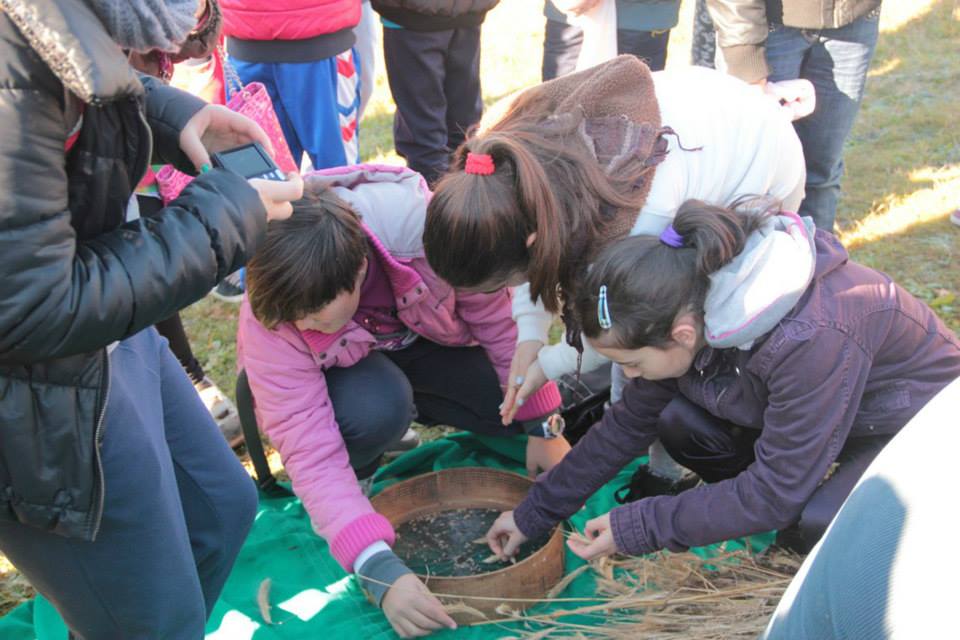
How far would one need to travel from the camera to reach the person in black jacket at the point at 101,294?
1072 millimetres

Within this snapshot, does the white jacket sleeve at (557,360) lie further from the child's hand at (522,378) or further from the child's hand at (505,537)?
the child's hand at (505,537)

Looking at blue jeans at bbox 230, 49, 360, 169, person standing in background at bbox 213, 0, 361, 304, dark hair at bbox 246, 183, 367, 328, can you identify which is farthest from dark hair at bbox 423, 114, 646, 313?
blue jeans at bbox 230, 49, 360, 169

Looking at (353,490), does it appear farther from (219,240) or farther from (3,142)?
(3,142)

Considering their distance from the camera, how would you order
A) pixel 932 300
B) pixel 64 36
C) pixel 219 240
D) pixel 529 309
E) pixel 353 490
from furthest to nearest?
pixel 932 300
pixel 529 309
pixel 353 490
pixel 219 240
pixel 64 36

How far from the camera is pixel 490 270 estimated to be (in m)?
1.98

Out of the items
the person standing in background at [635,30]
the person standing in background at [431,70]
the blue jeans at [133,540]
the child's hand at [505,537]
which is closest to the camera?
the blue jeans at [133,540]

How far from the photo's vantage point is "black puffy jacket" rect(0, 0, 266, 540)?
105 centimetres

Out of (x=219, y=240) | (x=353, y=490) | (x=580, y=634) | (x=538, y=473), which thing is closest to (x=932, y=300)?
(x=538, y=473)

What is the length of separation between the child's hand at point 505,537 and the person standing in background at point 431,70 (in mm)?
2010

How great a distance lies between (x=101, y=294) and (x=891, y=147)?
4.92 metres

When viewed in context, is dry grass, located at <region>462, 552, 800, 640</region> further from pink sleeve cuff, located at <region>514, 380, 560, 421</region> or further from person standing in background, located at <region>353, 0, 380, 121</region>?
person standing in background, located at <region>353, 0, 380, 121</region>

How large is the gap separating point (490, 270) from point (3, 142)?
43.5 inches

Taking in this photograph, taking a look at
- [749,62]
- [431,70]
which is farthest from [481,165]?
[431,70]

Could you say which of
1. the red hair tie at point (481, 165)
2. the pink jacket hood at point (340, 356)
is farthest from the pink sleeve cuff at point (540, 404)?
the red hair tie at point (481, 165)
